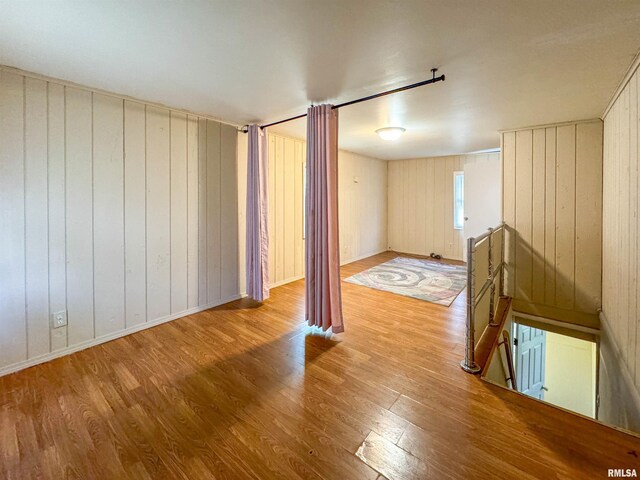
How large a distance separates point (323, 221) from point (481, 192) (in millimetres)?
4396

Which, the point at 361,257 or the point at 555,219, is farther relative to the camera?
the point at 361,257

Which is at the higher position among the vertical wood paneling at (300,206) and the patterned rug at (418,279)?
the vertical wood paneling at (300,206)

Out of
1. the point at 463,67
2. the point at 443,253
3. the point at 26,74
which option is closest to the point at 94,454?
the point at 26,74

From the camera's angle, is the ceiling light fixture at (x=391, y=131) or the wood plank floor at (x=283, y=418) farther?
the ceiling light fixture at (x=391, y=131)

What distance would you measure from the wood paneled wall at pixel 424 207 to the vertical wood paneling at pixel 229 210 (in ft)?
14.7

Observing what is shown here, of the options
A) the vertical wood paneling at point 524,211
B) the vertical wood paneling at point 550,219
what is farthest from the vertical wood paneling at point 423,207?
the vertical wood paneling at point 550,219

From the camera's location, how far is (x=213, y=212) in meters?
3.50

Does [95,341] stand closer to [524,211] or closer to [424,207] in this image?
[524,211]

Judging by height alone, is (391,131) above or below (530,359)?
above

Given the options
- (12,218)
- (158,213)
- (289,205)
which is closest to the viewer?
(12,218)

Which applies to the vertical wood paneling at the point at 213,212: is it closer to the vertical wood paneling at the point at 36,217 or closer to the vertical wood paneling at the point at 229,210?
the vertical wood paneling at the point at 229,210

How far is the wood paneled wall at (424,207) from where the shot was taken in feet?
20.5

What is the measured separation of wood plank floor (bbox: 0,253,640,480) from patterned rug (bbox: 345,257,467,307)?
1.29 m

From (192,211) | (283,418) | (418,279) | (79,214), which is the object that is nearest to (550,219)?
(418,279)
